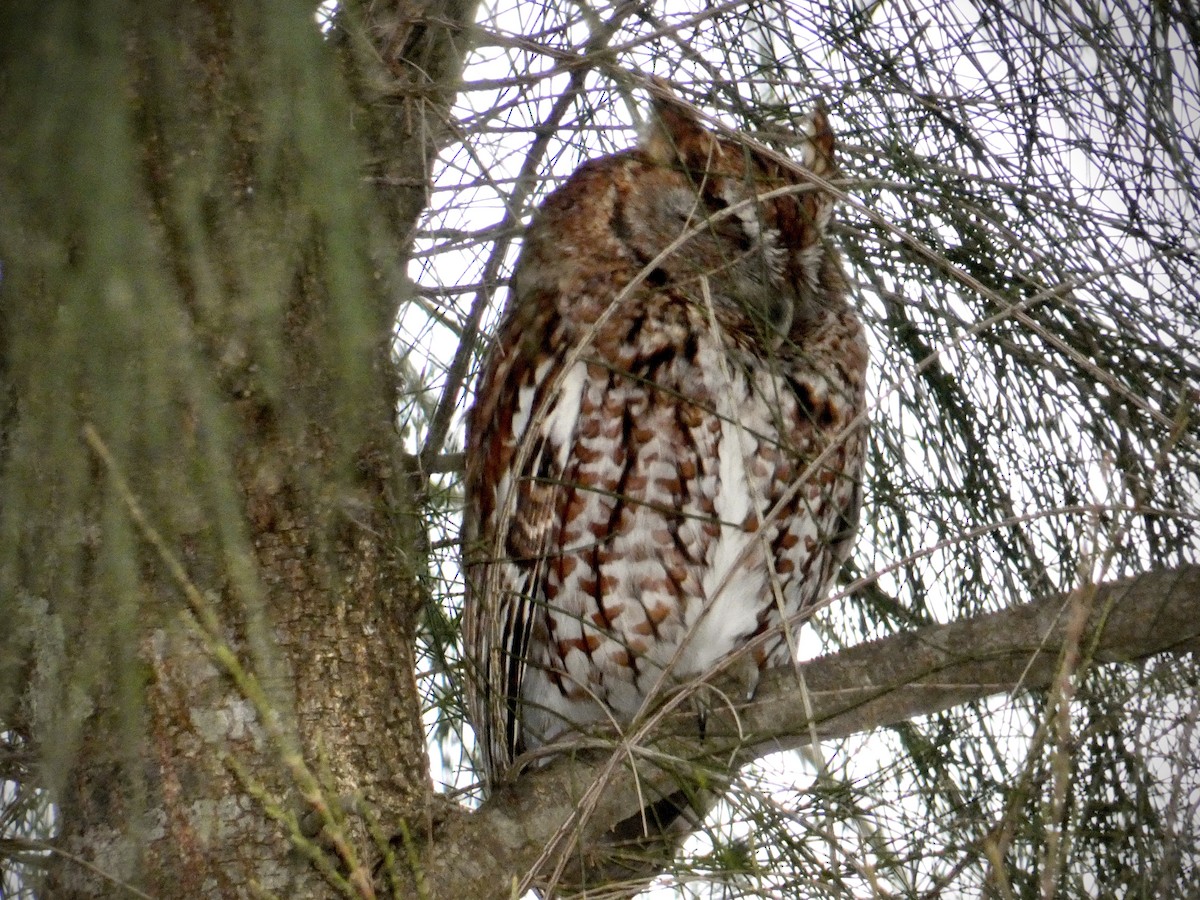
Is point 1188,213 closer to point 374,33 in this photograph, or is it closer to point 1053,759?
point 1053,759

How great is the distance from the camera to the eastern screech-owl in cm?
170

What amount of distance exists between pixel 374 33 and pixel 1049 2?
27.7 inches

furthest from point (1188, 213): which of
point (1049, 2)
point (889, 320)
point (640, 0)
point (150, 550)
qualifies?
point (150, 550)

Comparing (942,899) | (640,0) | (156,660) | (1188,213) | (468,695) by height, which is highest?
(640,0)

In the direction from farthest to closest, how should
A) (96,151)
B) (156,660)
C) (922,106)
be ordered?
(922,106) → (156,660) → (96,151)

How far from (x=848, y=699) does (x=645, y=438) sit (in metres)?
0.48

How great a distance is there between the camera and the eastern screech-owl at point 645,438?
1.70 metres

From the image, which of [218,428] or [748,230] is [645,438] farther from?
[218,428]

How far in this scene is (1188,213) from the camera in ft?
4.32

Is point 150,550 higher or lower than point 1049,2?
lower

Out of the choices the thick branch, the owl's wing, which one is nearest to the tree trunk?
the thick branch

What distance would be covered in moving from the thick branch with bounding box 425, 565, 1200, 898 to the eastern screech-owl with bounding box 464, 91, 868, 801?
0.29 metres

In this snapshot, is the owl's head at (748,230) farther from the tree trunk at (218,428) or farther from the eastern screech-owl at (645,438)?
the tree trunk at (218,428)

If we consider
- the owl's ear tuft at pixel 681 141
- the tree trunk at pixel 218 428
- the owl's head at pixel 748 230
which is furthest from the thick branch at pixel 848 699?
the owl's ear tuft at pixel 681 141
